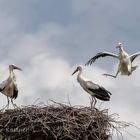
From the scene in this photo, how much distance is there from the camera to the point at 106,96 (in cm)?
1891

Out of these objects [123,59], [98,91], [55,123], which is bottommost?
[55,123]

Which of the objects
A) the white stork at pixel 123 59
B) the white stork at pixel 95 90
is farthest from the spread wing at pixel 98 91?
the white stork at pixel 123 59

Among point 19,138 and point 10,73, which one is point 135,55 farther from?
point 19,138

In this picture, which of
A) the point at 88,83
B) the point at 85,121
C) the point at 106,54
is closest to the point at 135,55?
the point at 106,54

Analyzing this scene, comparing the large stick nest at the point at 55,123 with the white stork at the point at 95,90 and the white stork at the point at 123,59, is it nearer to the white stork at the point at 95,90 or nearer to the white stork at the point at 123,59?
the white stork at the point at 95,90

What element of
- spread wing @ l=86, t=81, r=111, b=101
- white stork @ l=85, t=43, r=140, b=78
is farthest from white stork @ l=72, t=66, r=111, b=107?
white stork @ l=85, t=43, r=140, b=78

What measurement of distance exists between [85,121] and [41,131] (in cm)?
96

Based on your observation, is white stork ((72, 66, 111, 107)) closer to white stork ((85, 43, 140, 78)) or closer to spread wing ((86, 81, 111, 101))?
spread wing ((86, 81, 111, 101))

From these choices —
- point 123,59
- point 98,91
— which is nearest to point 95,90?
point 98,91

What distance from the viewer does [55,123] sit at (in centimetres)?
1628

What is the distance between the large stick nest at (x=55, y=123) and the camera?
16.2 metres

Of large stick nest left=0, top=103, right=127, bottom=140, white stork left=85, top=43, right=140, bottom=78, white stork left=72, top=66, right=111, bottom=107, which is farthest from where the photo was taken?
white stork left=85, top=43, right=140, bottom=78

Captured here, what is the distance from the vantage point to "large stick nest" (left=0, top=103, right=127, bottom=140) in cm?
1622

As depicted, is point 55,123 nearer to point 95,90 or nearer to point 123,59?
point 95,90
